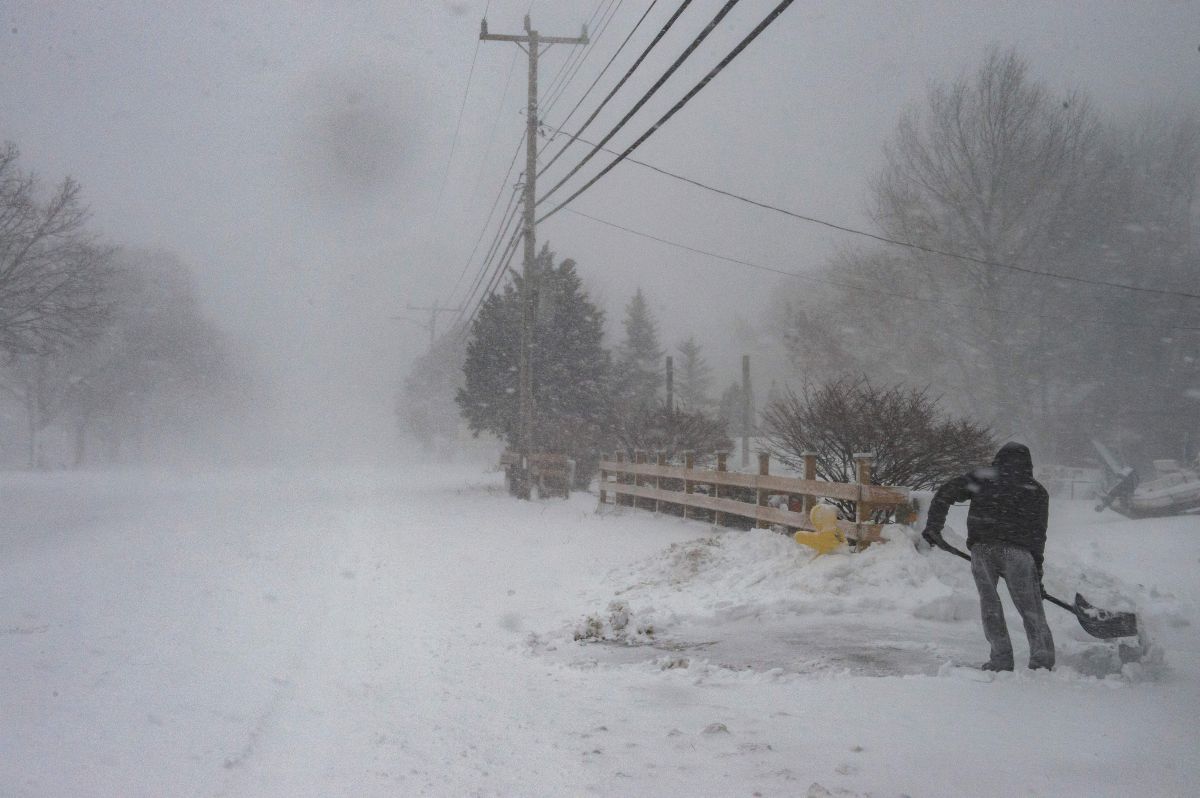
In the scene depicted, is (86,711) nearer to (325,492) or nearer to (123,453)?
(325,492)

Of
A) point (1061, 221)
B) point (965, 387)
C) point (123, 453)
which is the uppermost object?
point (1061, 221)

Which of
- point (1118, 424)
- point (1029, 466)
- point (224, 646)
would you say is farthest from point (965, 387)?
point (224, 646)

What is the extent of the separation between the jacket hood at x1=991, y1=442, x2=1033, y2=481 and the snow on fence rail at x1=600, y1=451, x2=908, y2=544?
317 cm

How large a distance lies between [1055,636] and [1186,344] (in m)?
28.8

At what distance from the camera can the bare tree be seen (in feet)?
62.1

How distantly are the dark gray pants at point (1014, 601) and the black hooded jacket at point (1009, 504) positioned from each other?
3.2 inches

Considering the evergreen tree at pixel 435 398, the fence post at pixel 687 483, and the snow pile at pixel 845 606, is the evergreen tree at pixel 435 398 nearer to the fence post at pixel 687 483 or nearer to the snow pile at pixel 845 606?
the fence post at pixel 687 483

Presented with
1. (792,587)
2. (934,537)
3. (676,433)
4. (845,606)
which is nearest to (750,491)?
(792,587)

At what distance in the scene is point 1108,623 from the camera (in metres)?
5.50

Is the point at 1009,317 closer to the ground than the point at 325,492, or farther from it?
farther from it

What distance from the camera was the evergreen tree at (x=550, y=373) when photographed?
87.9 feet

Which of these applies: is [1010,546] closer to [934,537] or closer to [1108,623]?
[934,537]

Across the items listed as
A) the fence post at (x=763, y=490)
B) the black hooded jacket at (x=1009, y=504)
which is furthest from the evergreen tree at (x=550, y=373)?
the black hooded jacket at (x=1009, y=504)

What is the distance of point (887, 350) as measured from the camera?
111 feet
